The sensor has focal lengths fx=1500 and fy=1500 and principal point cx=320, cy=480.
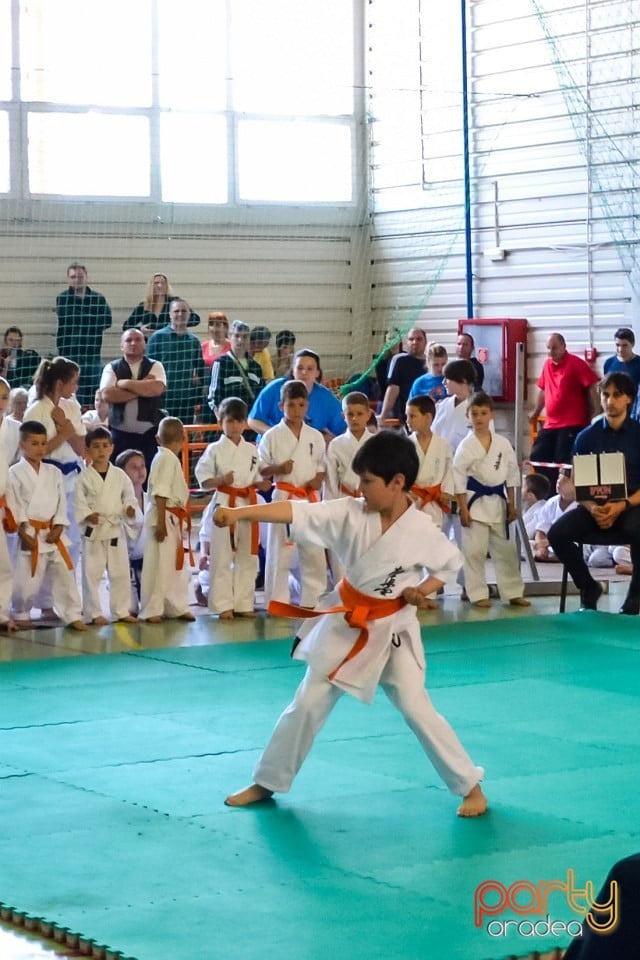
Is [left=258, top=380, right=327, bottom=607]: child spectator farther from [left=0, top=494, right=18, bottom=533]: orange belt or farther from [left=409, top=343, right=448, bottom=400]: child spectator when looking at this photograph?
[left=409, top=343, right=448, bottom=400]: child spectator

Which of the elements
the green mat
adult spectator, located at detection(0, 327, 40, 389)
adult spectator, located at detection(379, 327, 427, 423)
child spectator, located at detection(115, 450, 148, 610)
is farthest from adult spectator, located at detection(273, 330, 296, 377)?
the green mat

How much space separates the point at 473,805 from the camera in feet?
15.6

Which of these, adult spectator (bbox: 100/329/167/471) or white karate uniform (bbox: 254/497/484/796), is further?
adult spectator (bbox: 100/329/167/471)

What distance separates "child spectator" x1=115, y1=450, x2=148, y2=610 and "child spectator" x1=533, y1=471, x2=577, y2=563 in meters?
2.99

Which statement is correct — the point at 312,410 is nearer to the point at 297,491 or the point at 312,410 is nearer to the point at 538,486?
the point at 297,491

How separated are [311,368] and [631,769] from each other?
5.01 m

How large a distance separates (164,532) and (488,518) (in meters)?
2.08

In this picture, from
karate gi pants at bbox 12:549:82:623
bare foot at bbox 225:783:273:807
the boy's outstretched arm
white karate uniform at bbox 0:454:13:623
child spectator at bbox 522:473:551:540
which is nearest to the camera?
the boy's outstretched arm

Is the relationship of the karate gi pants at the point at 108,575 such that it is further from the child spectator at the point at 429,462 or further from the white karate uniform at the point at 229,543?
the child spectator at the point at 429,462

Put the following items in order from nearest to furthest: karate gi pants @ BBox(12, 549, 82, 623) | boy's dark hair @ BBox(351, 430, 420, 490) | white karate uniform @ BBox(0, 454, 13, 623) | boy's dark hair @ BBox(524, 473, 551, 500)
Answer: boy's dark hair @ BBox(351, 430, 420, 490)
white karate uniform @ BBox(0, 454, 13, 623)
karate gi pants @ BBox(12, 549, 82, 623)
boy's dark hair @ BBox(524, 473, 551, 500)

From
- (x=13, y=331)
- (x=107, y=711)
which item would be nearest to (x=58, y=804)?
(x=107, y=711)

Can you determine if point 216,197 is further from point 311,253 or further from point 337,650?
point 337,650

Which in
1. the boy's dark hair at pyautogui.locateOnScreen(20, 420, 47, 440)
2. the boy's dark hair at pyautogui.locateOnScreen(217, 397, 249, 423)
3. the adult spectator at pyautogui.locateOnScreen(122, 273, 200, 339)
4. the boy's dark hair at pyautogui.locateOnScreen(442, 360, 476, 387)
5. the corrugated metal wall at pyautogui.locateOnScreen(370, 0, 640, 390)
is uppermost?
the corrugated metal wall at pyautogui.locateOnScreen(370, 0, 640, 390)

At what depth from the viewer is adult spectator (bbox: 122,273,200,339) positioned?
40.3ft
